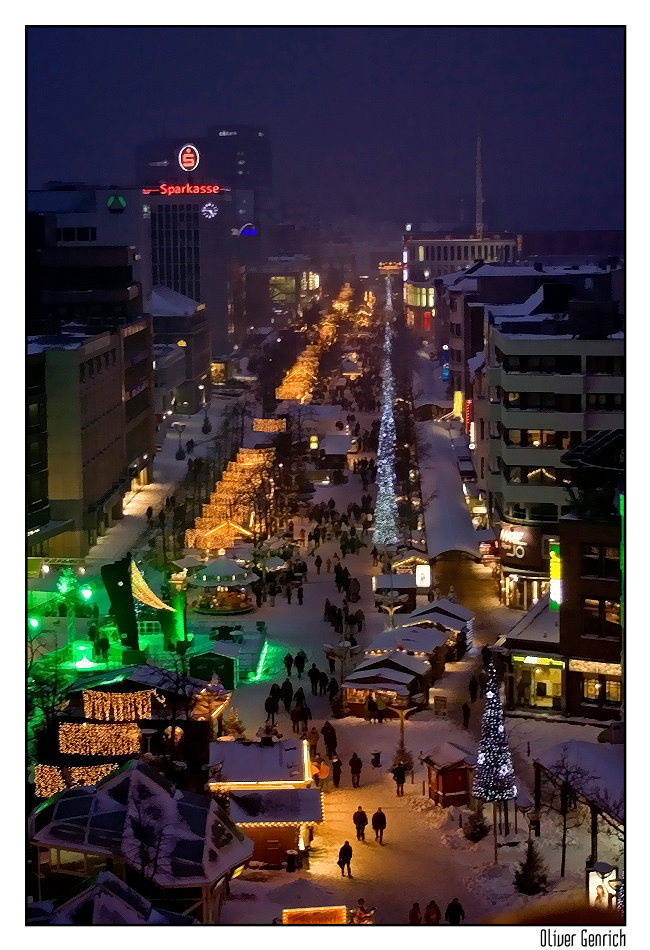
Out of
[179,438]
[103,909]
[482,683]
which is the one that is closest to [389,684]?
[482,683]

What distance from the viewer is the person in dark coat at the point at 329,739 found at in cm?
2202

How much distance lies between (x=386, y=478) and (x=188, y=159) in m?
57.6

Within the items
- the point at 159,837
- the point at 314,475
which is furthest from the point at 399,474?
the point at 159,837

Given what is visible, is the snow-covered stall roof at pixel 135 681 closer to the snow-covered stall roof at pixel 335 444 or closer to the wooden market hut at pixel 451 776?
the wooden market hut at pixel 451 776

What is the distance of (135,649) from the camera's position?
26.5 m

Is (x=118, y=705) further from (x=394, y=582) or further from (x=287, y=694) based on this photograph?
(x=394, y=582)

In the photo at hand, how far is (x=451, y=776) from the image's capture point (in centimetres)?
2030

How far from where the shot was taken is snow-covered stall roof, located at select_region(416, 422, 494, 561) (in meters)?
34.6

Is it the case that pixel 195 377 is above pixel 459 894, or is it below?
above

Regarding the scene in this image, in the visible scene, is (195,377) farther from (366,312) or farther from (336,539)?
(366,312)

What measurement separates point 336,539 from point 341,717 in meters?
15.7

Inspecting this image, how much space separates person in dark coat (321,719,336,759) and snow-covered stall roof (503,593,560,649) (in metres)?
3.69
